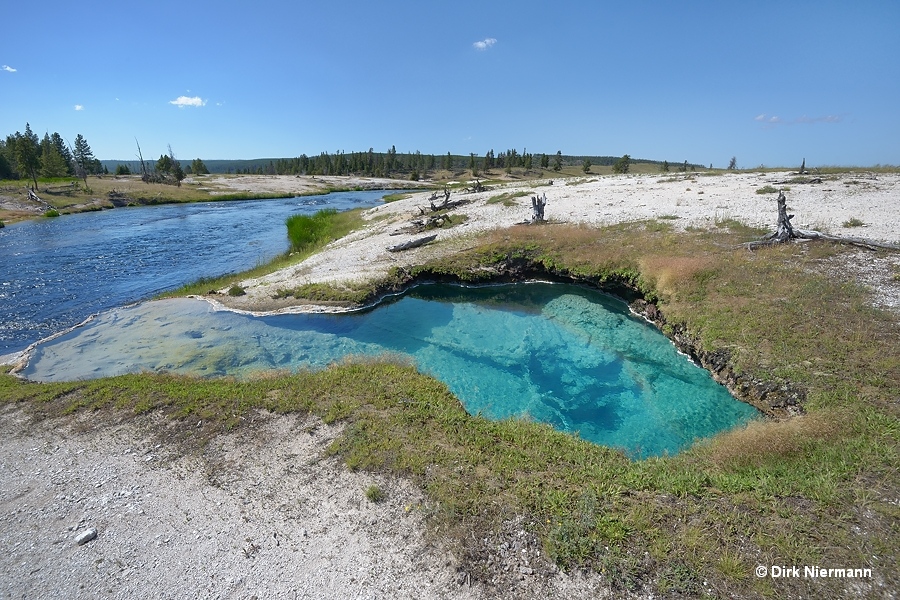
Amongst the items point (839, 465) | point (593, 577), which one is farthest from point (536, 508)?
point (839, 465)

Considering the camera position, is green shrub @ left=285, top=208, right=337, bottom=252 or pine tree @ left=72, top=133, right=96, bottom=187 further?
pine tree @ left=72, top=133, right=96, bottom=187

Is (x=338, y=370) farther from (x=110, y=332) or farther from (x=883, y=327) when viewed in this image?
(x=883, y=327)

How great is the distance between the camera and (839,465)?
8320mm

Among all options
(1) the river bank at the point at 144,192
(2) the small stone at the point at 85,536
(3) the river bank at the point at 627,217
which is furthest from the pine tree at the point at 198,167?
(2) the small stone at the point at 85,536

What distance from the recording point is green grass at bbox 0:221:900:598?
22.0 feet

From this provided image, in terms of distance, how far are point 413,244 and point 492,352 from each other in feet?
49.3

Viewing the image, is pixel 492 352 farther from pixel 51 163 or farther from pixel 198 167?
pixel 198 167

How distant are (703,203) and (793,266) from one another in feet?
58.7

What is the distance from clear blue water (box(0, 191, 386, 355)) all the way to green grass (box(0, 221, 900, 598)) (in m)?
12.7

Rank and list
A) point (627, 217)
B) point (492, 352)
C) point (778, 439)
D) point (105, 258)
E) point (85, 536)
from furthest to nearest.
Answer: point (105, 258), point (627, 217), point (492, 352), point (778, 439), point (85, 536)

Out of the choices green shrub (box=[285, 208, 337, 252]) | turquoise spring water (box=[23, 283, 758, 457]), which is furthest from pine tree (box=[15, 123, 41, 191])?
turquoise spring water (box=[23, 283, 758, 457])

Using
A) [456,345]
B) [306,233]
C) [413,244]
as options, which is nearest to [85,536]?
[456,345]

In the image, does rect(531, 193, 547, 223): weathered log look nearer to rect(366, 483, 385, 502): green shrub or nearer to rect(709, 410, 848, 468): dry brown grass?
rect(709, 410, 848, 468): dry brown grass

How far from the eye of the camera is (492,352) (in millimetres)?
17828
